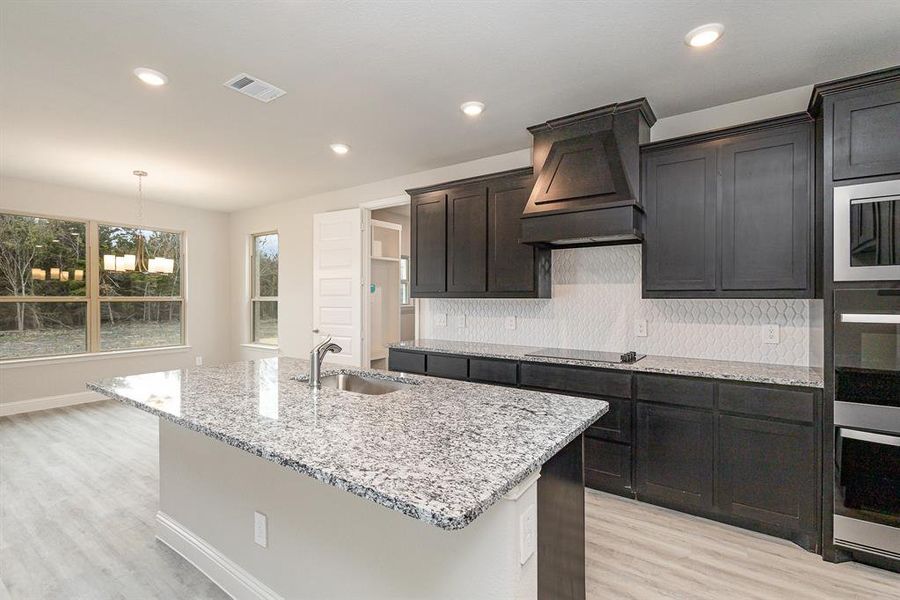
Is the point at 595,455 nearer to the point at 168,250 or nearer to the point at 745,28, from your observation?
the point at 745,28

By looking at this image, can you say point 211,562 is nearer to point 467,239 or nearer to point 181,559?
point 181,559

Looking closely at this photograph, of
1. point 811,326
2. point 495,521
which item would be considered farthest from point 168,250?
point 811,326

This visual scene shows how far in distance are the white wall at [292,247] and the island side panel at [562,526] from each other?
3.37 meters

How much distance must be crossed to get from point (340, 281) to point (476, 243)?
6.52ft

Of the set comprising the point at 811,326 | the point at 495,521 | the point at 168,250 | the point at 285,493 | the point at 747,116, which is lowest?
the point at 285,493

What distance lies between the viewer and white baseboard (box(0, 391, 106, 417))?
475 cm

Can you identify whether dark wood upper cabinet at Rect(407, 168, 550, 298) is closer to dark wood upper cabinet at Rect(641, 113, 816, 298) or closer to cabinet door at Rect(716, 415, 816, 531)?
dark wood upper cabinet at Rect(641, 113, 816, 298)

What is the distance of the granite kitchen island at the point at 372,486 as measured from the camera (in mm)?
1104

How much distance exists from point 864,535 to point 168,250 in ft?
24.7

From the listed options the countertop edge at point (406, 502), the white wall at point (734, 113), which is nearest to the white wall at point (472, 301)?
the white wall at point (734, 113)

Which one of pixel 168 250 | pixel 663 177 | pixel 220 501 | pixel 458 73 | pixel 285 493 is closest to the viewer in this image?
pixel 285 493

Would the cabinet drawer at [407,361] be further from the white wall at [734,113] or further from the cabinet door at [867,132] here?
the cabinet door at [867,132]

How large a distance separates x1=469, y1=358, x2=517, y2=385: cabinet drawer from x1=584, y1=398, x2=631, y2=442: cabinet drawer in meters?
0.69

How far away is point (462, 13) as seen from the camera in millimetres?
1991
